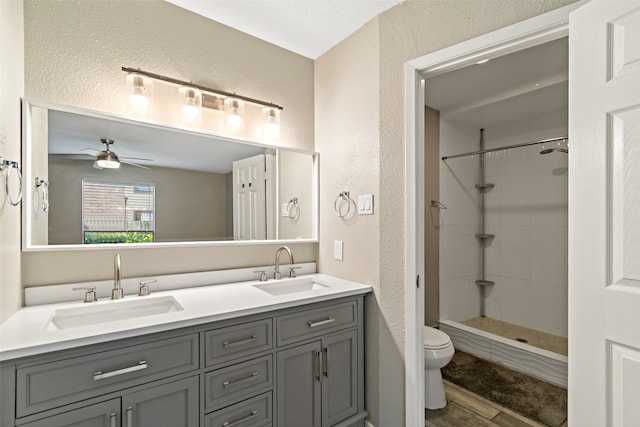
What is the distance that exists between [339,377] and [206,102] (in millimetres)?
1863

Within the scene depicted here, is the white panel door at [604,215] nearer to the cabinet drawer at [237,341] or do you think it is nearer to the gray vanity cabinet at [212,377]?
the gray vanity cabinet at [212,377]

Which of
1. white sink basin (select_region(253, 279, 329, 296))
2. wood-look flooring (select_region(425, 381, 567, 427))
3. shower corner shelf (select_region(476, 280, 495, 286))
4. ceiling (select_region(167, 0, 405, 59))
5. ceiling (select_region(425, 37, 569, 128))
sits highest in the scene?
ceiling (select_region(167, 0, 405, 59))

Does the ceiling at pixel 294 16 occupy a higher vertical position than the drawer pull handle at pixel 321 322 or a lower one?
higher

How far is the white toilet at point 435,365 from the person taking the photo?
79.5 inches

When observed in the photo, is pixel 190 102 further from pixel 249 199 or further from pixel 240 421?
pixel 240 421

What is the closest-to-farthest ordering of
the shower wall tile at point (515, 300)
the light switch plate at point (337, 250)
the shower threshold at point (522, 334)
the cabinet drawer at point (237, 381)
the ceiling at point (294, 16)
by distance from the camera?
the cabinet drawer at point (237, 381) → the ceiling at point (294, 16) → the light switch plate at point (337, 250) → the shower threshold at point (522, 334) → the shower wall tile at point (515, 300)

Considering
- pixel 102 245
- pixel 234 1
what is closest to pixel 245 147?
pixel 234 1

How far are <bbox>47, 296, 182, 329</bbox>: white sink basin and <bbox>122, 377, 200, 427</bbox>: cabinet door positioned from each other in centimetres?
34

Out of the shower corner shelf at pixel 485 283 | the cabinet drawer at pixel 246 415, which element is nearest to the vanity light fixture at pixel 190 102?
the cabinet drawer at pixel 246 415

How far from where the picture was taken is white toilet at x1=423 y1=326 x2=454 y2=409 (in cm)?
202

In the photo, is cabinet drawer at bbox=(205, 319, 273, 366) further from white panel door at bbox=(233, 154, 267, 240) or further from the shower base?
the shower base

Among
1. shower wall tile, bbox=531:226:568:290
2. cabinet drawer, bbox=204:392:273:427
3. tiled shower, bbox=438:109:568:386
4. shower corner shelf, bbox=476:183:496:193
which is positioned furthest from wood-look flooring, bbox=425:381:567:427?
shower corner shelf, bbox=476:183:496:193

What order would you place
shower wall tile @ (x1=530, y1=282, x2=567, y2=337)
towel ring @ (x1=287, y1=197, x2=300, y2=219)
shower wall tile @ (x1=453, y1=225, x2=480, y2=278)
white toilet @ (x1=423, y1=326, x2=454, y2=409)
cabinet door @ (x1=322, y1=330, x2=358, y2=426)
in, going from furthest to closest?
shower wall tile @ (x1=453, y1=225, x2=480, y2=278), shower wall tile @ (x1=530, y1=282, x2=567, y2=337), towel ring @ (x1=287, y1=197, x2=300, y2=219), white toilet @ (x1=423, y1=326, x2=454, y2=409), cabinet door @ (x1=322, y1=330, x2=358, y2=426)

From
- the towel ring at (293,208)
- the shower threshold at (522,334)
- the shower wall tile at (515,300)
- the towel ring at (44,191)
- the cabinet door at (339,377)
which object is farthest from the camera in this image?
the shower wall tile at (515,300)
